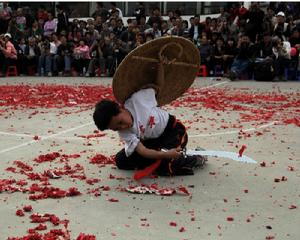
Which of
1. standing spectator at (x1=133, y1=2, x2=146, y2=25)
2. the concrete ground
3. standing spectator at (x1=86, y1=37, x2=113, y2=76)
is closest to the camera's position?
the concrete ground

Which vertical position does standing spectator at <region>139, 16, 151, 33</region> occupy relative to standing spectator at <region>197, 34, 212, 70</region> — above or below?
above

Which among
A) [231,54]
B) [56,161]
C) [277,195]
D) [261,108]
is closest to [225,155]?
[277,195]

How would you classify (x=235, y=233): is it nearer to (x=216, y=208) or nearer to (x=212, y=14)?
(x=216, y=208)

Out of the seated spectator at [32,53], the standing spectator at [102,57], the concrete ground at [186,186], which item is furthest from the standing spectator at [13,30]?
the concrete ground at [186,186]

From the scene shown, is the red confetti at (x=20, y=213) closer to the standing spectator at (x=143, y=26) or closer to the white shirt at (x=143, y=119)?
the white shirt at (x=143, y=119)

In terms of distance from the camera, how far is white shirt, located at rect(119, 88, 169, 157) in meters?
4.73

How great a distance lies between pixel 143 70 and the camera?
17.4 ft

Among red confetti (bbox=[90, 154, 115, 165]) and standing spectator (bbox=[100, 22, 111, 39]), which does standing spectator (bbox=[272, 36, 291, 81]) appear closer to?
standing spectator (bbox=[100, 22, 111, 39])

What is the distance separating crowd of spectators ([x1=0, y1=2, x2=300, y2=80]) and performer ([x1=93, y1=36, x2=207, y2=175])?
10.4 m

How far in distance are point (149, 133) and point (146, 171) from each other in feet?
1.18

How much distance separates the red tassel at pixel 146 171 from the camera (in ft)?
15.8

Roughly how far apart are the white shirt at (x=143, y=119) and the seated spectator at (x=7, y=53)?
14.4m

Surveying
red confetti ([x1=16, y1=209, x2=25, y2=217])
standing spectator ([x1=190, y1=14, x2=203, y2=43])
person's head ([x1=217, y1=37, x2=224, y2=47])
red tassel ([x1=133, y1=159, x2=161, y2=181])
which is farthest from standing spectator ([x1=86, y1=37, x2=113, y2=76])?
red confetti ([x1=16, y1=209, x2=25, y2=217])

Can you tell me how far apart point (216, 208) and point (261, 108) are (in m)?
5.56
